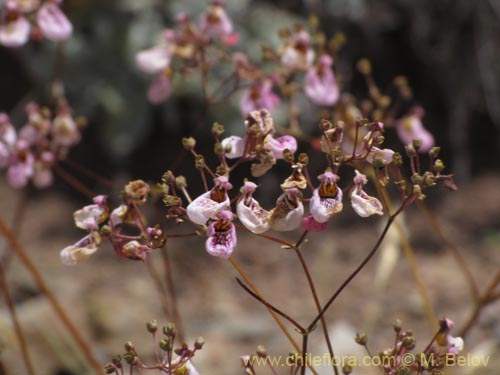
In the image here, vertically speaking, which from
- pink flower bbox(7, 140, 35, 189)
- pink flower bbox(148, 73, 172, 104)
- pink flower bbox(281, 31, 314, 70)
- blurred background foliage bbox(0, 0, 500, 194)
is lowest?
pink flower bbox(7, 140, 35, 189)

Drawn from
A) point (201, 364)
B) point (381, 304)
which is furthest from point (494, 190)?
point (201, 364)

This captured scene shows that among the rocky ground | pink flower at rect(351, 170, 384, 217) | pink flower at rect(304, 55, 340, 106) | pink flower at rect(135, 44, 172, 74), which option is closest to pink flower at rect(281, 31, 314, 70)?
pink flower at rect(304, 55, 340, 106)

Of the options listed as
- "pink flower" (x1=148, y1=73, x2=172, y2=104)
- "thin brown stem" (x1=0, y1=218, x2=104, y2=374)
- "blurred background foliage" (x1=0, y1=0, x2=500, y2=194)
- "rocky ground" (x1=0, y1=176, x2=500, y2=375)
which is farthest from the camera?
"blurred background foliage" (x1=0, y1=0, x2=500, y2=194)

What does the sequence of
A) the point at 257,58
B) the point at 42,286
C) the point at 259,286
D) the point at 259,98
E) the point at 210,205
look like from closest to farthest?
1. the point at 210,205
2. the point at 42,286
3. the point at 259,98
4. the point at 259,286
5. the point at 257,58

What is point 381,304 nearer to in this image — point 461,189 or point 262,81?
point 461,189

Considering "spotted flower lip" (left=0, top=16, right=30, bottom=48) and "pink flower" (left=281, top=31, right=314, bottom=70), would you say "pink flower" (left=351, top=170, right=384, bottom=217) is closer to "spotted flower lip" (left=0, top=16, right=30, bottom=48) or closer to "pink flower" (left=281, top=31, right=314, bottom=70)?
"pink flower" (left=281, top=31, right=314, bottom=70)

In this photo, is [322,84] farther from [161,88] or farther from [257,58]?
[257,58]

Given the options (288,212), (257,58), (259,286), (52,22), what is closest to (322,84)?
(52,22)

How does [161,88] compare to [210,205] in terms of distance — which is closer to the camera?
[210,205]
